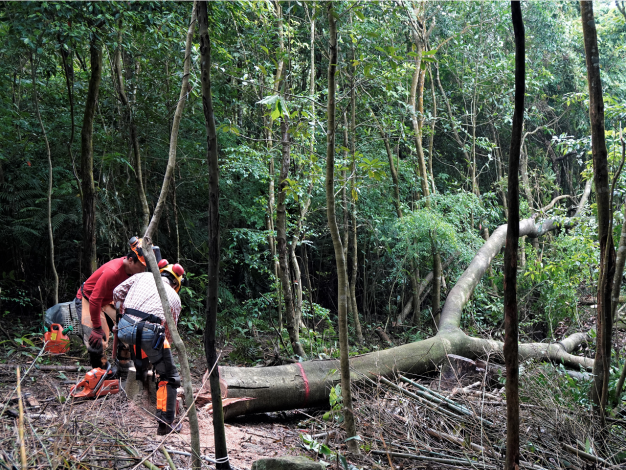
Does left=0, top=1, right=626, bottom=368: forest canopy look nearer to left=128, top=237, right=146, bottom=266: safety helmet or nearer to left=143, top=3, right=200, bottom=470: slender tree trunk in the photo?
left=128, top=237, right=146, bottom=266: safety helmet

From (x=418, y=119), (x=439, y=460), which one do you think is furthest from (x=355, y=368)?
(x=418, y=119)

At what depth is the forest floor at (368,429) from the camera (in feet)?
10.1

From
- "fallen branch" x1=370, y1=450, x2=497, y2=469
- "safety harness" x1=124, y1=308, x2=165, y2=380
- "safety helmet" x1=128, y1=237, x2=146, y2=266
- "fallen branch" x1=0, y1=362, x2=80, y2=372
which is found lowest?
"fallen branch" x1=370, y1=450, x2=497, y2=469

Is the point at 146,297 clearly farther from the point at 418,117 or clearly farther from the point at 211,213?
the point at 418,117

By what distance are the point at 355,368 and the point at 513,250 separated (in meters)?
3.47

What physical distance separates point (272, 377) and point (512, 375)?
10.3ft

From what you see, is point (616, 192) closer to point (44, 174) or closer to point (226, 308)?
point (226, 308)

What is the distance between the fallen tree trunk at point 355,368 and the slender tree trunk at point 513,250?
88.8 inches

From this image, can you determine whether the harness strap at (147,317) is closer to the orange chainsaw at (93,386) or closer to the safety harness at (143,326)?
the safety harness at (143,326)

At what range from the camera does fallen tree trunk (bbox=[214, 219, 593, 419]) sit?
4.84 meters

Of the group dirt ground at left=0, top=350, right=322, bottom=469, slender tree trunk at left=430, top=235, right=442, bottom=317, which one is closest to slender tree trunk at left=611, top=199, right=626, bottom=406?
dirt ground at left=0, top=350, right=322, bottom=469

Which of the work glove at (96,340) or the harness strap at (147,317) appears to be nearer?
the harness strap at (147,317)

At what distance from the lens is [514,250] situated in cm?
237

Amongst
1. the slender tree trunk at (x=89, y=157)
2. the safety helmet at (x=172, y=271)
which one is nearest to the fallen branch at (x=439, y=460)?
the safety helmet at (x=172, y=271)
